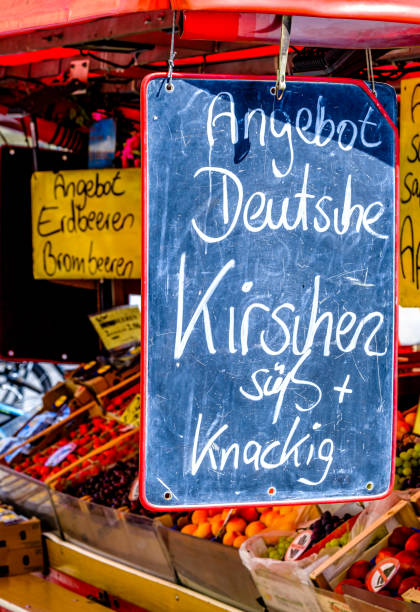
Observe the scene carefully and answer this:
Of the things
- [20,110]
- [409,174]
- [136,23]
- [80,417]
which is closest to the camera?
[409,174]

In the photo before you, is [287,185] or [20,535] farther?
[20,535]

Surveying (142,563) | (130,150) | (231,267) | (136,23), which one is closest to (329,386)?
(231,267)

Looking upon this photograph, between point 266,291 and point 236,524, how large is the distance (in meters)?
1.91

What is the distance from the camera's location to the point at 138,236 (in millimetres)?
3926

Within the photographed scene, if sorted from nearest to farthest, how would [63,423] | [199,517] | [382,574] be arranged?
[382,574] → [199,517] → [63,423]

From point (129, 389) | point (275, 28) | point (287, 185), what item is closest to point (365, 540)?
point (287, 185)

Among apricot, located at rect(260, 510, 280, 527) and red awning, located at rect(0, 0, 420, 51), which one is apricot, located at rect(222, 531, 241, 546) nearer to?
apricot, located at rect(260, 510, 280, 527)

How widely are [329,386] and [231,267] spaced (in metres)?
0.35

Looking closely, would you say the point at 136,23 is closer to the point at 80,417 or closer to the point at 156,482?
the point at 156,482

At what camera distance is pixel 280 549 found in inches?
112

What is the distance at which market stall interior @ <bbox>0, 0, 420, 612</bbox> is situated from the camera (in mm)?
1580

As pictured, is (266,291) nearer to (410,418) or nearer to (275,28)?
(275,28)

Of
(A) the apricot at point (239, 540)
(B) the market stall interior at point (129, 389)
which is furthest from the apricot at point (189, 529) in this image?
(A) the apricot at point (239, 540)

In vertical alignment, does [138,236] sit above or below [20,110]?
below
